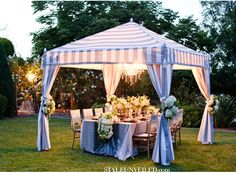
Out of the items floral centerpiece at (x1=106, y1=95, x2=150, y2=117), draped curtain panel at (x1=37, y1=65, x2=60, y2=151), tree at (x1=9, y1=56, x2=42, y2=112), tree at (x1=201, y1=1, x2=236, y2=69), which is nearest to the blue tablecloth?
floral centerpiece at (x1=106, y1=95, x2=150, y2=117)

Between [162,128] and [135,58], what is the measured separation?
1.63 metres

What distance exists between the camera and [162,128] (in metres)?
8.36

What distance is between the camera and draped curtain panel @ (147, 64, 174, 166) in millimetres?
8211

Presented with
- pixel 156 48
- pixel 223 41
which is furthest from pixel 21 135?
pixel 223 41

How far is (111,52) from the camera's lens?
9.00m

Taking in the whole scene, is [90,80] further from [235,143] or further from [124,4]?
[235,143]

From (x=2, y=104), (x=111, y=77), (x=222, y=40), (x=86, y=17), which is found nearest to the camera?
(x=111, y=77)

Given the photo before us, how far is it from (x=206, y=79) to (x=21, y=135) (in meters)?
5.74

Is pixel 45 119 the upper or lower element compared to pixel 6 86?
lower

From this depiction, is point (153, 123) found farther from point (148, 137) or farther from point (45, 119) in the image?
point (45, 119)

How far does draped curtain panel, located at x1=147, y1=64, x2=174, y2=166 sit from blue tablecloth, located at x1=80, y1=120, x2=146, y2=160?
0.70m

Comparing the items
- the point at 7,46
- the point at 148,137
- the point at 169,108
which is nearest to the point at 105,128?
the point at 148,137

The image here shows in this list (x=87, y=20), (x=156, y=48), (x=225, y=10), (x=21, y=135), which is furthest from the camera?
(x=225, y=10)

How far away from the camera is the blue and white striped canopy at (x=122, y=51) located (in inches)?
337
